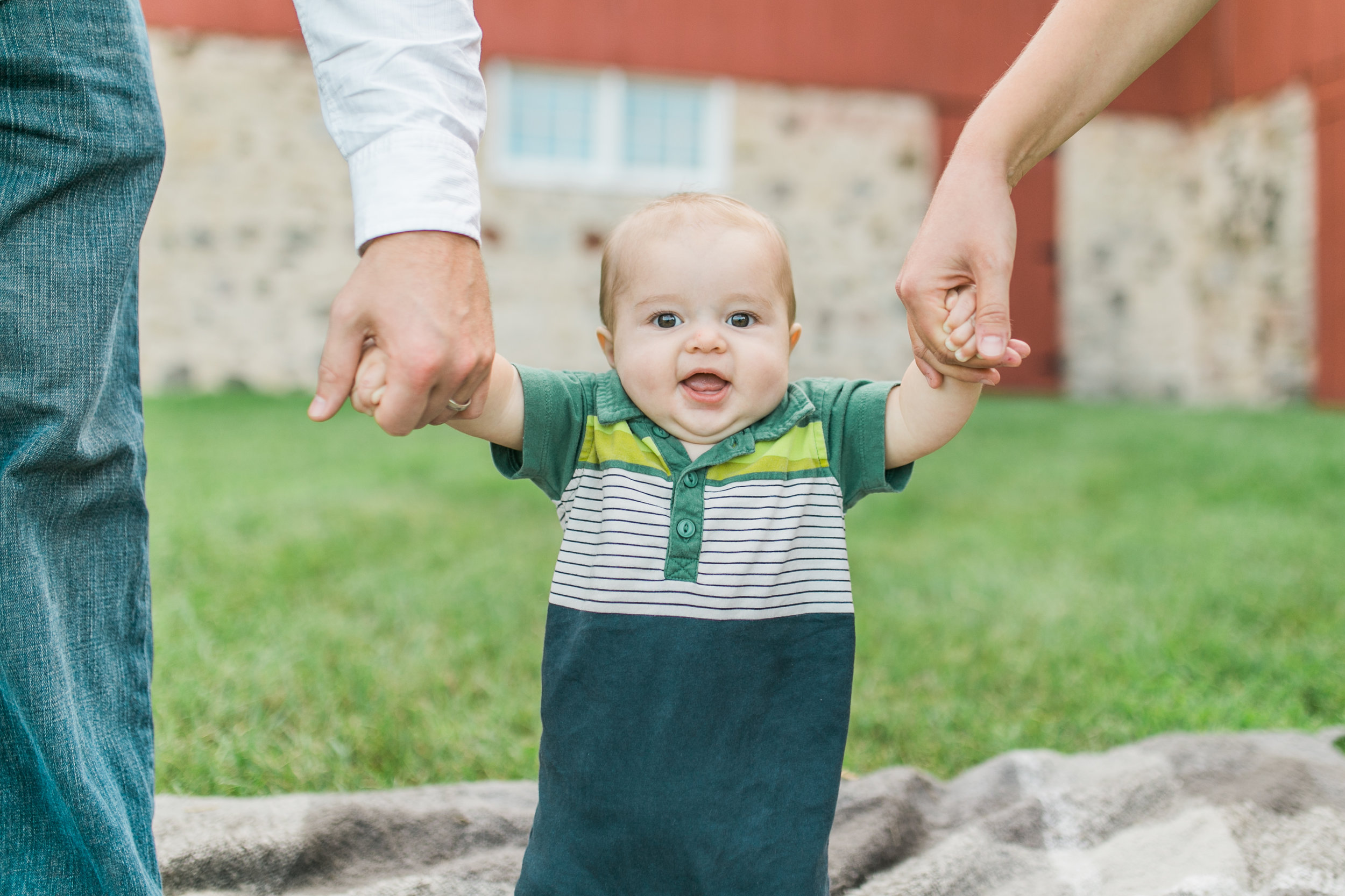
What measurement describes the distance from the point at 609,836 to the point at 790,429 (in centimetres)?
56

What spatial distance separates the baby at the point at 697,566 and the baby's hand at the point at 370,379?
0.69 ft

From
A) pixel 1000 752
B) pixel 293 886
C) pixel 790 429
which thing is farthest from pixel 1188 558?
pixel 293 886

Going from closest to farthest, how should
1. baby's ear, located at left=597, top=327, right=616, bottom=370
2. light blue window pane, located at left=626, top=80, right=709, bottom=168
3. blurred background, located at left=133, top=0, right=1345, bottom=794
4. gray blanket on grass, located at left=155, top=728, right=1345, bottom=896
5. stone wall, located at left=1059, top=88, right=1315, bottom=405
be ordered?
1. baby's ear, located at left=597, top=327, right=616, bottom=370
2. gray blanket on grass, located at left=155, top=728, right=1345, bottom=896
3. blurred background, located at left=133, top=0, right=1345, bottom=794
4. light blue window pane, located at left=626, top=80, right=709, bottom=168
5. stone wall, located at left=1059, top=88, right=1315, bottom=405

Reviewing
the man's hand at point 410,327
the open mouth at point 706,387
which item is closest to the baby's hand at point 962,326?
the open mouth at point 706,387

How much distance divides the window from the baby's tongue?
28.3ft

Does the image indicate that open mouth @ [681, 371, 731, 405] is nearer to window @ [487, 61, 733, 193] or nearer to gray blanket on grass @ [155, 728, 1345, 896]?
gray blanket on grass @ [155, 728, 1345, 896]

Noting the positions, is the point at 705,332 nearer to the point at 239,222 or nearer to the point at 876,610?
the point at 876,610

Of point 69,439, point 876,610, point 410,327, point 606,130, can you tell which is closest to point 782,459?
point 410,327

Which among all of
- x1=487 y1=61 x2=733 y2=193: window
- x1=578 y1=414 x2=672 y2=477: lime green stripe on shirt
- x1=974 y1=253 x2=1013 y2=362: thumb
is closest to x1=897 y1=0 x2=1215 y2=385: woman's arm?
x1=974 y1=253 x2=1013 y2=362: thumb

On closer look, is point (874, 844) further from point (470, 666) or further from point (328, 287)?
point (328, 287)

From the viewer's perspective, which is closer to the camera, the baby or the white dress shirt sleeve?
the white dress shirt sleeve

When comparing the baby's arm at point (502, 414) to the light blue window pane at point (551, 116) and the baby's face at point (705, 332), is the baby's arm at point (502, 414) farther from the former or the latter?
the light blue window pane at point (551, 116)

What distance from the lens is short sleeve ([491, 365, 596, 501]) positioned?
1334 millimetres

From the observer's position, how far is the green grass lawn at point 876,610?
7.28 feet
